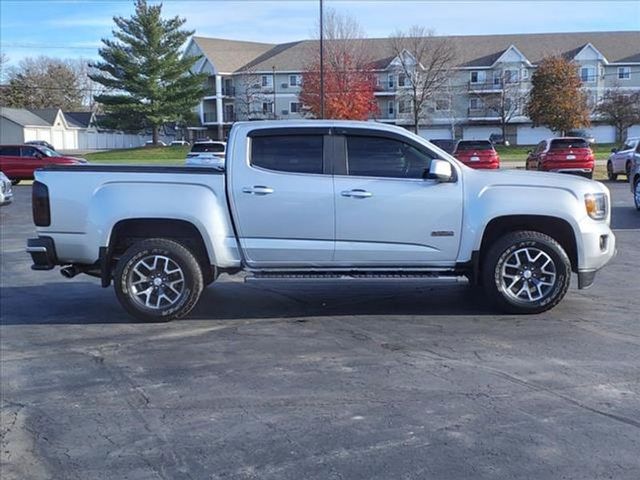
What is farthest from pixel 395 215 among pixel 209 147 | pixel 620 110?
pixel 620 110

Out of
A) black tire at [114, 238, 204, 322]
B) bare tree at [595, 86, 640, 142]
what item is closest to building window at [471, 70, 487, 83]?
bare tree at [595, 86, 640, 142]

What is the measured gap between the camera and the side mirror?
6.92m

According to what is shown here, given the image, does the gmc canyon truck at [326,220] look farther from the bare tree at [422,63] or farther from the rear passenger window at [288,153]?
the bare tree at [422,63]

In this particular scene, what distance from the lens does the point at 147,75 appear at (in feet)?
202

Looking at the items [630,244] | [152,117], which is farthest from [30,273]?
[152,117]

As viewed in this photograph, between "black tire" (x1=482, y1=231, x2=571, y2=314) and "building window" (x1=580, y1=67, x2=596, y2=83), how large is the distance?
71.8 meters

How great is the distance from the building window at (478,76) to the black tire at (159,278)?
71151 millimetres

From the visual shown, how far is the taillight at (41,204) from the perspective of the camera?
7082 mm

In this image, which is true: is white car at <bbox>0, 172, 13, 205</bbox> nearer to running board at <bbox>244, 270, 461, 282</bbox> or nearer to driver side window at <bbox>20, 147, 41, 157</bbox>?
driver side window at <bbox>20, 147, 41, 157</bbox>

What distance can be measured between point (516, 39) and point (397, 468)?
7857 centimetres

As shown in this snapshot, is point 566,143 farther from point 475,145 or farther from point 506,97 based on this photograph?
point 506,97

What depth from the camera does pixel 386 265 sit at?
7.15m

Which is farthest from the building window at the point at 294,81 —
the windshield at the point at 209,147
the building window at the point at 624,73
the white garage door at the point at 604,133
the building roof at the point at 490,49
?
the windshield at the point at 209,147

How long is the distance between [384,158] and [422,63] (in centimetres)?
6362
